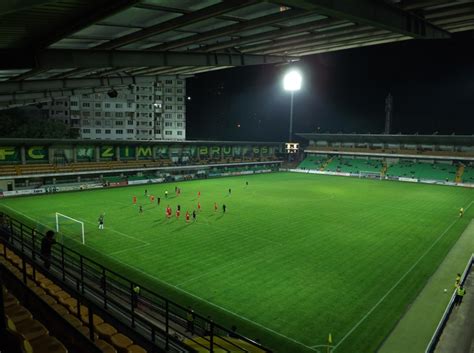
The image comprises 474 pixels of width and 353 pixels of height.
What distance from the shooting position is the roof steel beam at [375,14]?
747cm

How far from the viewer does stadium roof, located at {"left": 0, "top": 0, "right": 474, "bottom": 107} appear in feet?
25.4

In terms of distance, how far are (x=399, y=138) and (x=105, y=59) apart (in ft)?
240

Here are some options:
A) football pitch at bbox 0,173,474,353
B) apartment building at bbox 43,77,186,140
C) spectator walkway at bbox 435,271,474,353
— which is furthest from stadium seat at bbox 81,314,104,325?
apartment building at bbox 43,77,186,140

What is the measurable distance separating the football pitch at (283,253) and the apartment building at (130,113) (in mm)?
46408

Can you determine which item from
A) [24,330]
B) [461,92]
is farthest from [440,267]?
[461,92]

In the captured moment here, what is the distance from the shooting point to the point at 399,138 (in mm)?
73625

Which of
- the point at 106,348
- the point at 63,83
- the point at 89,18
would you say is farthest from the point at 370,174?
the point at 106,348

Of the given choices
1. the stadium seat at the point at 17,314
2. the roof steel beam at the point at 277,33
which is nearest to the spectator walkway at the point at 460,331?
the roof steel beam at the point at 277,33

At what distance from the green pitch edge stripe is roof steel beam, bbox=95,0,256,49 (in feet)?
43.5

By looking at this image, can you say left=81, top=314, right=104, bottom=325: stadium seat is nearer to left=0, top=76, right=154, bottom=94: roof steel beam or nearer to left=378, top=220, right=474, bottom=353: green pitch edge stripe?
left=378, top=220, right=474, bottom=353: green pitch edge stripe

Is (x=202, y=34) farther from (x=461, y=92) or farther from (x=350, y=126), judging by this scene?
(x=350, y=126)

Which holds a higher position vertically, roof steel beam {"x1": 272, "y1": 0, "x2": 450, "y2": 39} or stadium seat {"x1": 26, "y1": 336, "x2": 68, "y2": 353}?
roof steel beam {"x1": 272, "y1": 0, "x2": 450, "y2": 39}

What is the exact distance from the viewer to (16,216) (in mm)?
33250

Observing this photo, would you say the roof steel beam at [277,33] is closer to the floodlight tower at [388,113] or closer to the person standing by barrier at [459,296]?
the person standing by barrier at [459,296]
